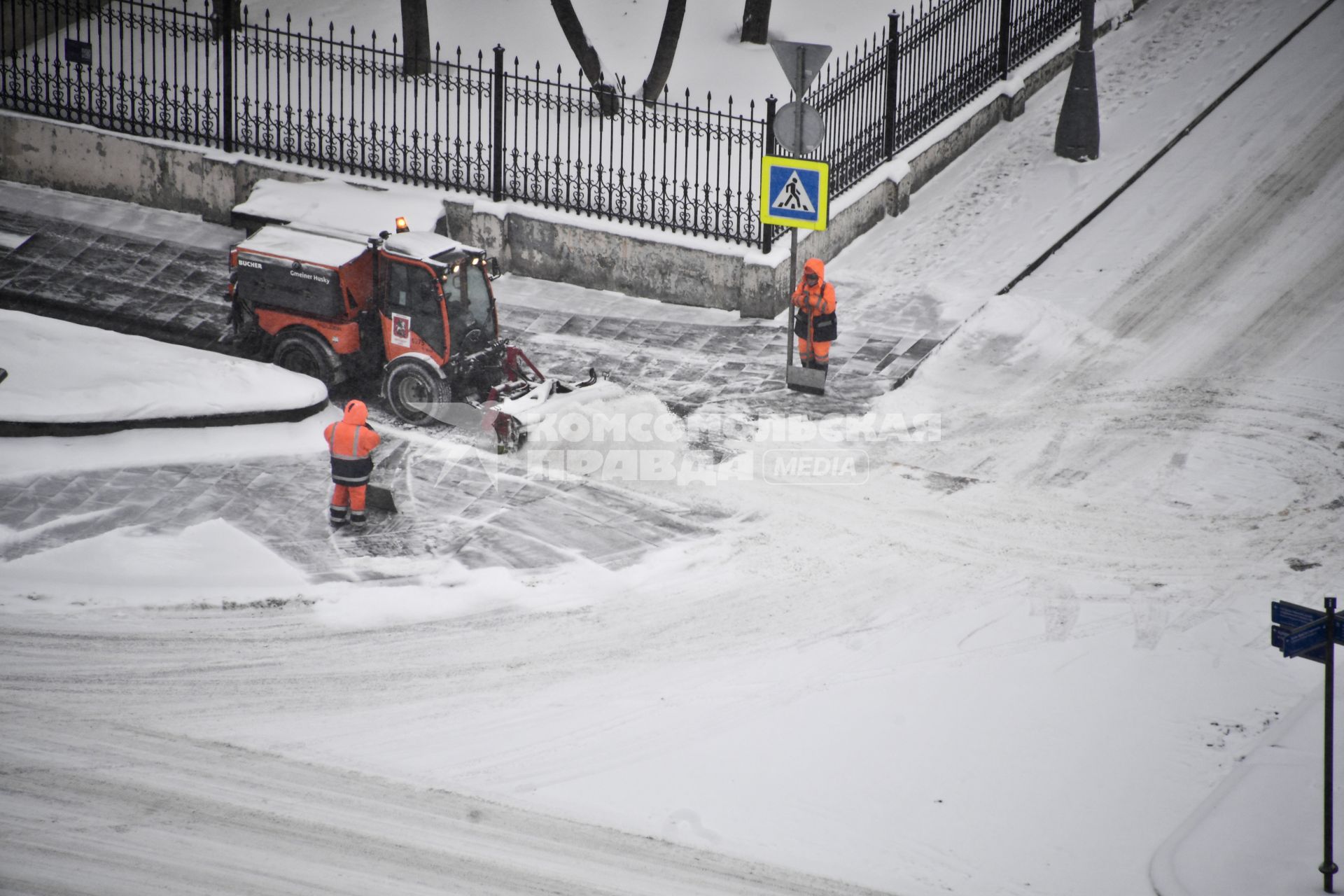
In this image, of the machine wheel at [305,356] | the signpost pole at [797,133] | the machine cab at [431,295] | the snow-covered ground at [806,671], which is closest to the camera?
the snow-covered ground at [806,671]

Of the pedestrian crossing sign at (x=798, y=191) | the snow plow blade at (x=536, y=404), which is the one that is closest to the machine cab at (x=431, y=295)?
the snow plow blade at (x=536, y=404)

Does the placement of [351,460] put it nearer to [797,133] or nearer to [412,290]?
[412,290]

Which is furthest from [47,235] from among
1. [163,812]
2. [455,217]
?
[163,812]

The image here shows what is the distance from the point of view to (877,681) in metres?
9.95

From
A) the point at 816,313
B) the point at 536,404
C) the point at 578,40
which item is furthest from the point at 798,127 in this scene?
the point at 578,40

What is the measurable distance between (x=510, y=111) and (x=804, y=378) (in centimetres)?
719

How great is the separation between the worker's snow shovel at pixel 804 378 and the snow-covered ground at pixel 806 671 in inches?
32.8

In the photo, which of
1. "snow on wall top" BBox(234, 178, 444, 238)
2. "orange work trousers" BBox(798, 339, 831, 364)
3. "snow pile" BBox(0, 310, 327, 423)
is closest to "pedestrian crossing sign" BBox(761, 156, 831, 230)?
"orange work trousers" BBox(798, 339, 831, 364)

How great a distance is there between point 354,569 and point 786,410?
4474 millimetres

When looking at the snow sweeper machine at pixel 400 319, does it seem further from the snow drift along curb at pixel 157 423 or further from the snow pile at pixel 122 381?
the snow drift along curb at pixel 157 423

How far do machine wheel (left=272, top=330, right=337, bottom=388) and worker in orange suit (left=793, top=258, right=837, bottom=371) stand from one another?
433cm

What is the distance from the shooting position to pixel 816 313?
14.1m

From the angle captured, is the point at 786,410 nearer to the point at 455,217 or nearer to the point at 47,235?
the point at 455,217

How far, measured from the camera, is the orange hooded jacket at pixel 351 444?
1157cm
